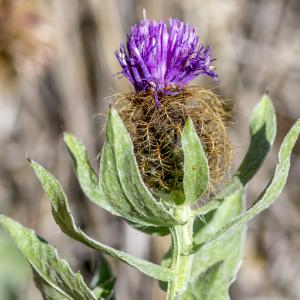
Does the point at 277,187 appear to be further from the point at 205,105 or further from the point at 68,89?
the point at 68,89

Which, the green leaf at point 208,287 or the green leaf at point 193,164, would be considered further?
the green leaf at point 208,287

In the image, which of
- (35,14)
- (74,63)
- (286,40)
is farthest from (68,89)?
(286,40)

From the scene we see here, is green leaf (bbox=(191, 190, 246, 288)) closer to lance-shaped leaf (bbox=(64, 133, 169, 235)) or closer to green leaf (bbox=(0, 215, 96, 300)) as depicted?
lance-shaped leaf (bbox=(64, 133, 169, 235))

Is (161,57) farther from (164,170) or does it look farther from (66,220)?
(66,220)

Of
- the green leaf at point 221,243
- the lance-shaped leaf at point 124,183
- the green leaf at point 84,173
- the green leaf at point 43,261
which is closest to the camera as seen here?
the lance-shaped leaf at point 124,183

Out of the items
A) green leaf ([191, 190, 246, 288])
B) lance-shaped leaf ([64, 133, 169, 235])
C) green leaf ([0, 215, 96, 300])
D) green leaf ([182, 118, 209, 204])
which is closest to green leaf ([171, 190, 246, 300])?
green leaf ([191, 190, 246, 288])

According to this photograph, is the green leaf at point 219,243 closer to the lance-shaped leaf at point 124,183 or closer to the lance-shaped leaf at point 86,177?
the lance-shaped leaf at point 86,177

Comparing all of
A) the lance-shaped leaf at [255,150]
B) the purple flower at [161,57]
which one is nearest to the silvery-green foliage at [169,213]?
the lance-shaped leaf at [255,150]
